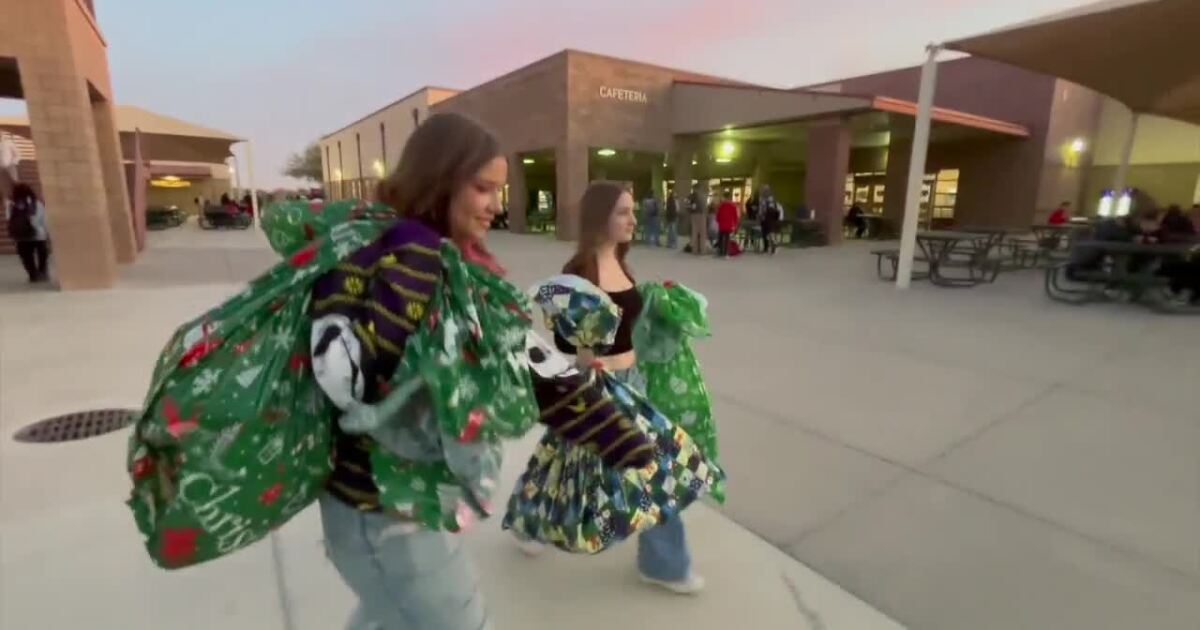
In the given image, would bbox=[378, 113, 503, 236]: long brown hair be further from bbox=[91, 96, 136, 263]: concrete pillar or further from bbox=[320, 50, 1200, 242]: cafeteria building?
bbox=[320, 50, 1200, 242]: cafeteria building

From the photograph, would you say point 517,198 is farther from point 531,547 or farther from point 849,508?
point 531,547

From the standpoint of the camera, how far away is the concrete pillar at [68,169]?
8016mm

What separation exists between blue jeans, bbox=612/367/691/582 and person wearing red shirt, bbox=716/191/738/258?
12.1m

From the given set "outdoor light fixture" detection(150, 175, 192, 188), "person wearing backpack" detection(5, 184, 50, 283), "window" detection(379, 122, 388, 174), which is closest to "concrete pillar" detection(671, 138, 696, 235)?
"person wearing backpack" detection(5, 184, 50, 283)

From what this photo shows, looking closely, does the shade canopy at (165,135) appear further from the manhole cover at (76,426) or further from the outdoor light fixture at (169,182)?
the manhole cover at (76,426)

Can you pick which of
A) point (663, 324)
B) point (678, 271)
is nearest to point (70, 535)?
point (663, 324)

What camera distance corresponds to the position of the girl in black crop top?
2.22 metres

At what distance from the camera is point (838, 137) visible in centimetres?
1681

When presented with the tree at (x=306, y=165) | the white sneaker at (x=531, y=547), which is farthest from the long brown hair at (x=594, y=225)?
the tree at (x=306, y=165)

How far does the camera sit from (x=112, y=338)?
5.84m

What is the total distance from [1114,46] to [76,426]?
1328cm

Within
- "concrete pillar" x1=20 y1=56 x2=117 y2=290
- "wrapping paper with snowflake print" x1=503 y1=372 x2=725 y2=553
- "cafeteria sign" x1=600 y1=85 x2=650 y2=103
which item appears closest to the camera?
"wrapping paper with snowflake print" x1=503 y1=372 x2=725 y2=553

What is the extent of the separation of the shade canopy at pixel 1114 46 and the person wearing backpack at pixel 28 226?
45.2 feet

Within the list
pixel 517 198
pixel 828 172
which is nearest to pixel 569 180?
pixel 517 198
